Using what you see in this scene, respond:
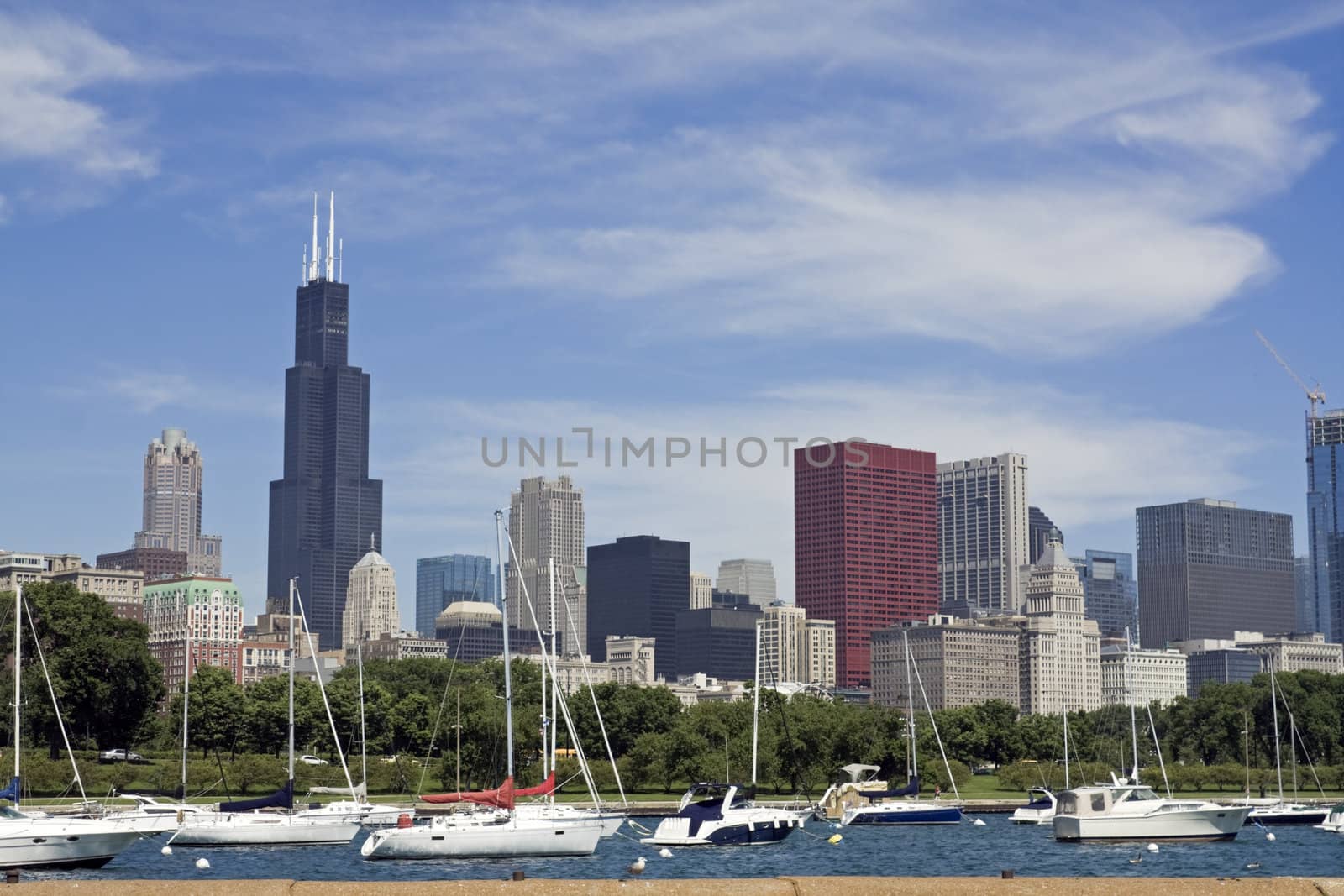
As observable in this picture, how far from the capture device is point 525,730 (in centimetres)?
12781

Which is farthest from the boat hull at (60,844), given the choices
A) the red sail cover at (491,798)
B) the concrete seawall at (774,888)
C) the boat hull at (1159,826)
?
the concrete seawall at (774,888)

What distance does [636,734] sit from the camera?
542 feet

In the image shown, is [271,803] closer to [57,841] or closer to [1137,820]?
[57,841]

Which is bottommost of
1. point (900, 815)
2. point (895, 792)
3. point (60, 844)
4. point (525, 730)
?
point (900, 815)

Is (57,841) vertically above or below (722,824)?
above

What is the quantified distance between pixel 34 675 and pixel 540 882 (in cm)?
14015

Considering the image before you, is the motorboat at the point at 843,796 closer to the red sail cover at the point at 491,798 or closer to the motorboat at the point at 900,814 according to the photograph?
the motorboat at the point at 900,814

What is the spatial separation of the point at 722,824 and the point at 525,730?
46.0 m

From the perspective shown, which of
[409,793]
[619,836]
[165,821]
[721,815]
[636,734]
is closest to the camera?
[165,821]

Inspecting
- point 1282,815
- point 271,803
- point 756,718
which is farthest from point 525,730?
point 1282,815

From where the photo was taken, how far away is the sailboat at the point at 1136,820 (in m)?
88.1

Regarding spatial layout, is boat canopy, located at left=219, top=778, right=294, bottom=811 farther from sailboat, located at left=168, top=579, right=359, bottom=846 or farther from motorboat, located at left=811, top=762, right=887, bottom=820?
motorboat, located at left=811, top=762, right=887, bottom=820

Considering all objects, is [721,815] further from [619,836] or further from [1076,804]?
[1076,804]

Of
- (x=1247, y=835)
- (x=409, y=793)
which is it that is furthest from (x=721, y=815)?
(x=409, y=793)
